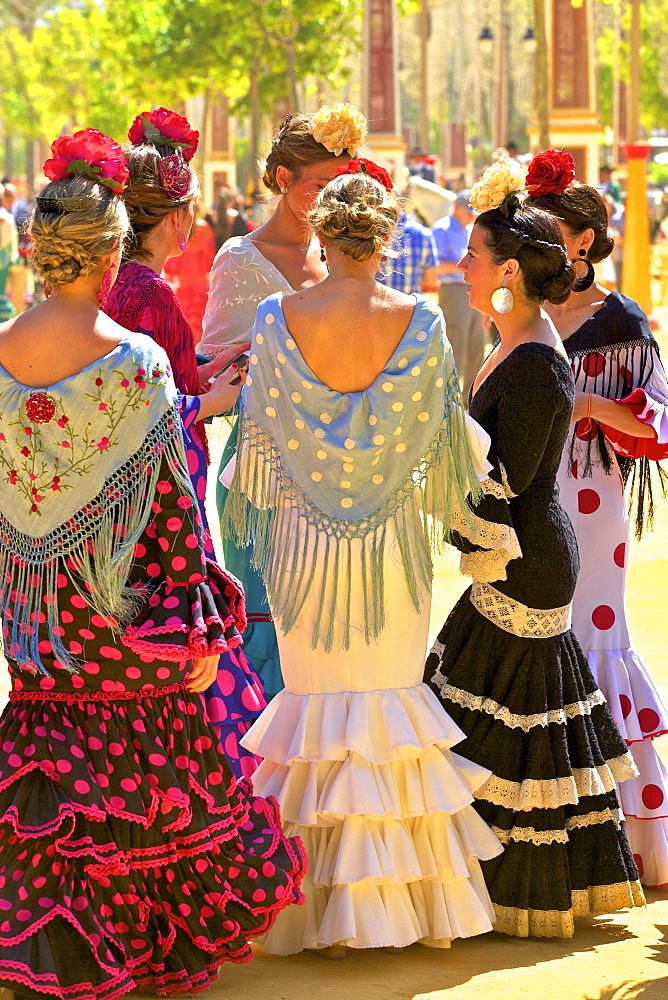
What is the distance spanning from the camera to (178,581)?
11.0ft

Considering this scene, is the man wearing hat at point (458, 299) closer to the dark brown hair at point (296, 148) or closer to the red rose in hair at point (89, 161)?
the dark brown hair at point (296, 148)

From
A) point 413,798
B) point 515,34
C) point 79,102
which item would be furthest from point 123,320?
point 515,34

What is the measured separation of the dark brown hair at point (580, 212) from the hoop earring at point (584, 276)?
0.02 metres

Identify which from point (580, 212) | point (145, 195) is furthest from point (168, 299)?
point (580, 212)

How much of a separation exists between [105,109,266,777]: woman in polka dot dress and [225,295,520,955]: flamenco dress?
18 cm

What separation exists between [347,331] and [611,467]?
133 cm

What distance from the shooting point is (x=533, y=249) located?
13.3ft

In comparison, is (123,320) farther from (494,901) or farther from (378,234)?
(494,901)

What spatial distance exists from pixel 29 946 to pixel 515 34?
72.4 metres

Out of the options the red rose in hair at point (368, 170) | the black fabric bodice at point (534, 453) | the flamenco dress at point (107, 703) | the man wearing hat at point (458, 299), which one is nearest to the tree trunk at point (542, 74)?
the man wearing hat at point (458, 299)

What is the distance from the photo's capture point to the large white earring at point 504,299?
13.4 ft

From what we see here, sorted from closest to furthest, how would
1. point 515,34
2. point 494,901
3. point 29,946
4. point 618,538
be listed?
1. point 29,946
2. point 494,901
3. point 618,538
4. point 515,34

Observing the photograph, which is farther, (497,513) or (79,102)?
(79,102)

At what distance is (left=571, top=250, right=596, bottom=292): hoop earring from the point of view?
14.9 ft
